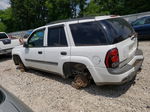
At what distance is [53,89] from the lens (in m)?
4.36

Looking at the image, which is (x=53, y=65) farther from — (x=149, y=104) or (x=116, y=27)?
(x=149, y=104)

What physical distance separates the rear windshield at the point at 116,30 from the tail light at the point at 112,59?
0.72 feet

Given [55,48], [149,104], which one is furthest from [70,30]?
[149,104]

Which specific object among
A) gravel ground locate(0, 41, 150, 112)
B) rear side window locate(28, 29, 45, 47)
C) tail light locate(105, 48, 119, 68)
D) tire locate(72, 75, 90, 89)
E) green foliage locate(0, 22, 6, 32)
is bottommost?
green foliage locate(0, 22, 6, 32)

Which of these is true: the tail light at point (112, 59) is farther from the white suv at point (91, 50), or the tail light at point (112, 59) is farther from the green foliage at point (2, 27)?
the green foliage at point (2, 27)

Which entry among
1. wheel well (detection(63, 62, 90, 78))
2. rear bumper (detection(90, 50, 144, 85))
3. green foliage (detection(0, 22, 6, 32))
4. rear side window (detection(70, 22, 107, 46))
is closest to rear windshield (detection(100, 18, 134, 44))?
rear side window (detection(70, 22, 107, 46))

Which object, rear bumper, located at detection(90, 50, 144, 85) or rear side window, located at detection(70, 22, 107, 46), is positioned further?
rear side window, located at detection(70, 22, 107, 46)

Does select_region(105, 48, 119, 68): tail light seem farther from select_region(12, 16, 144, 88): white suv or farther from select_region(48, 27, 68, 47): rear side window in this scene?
select_region(48, 27, 68, 47): rear side window

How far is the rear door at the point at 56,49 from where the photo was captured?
13.4ft

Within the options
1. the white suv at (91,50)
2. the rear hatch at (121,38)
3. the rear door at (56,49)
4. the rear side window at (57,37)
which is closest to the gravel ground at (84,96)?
the white suv at (91,50)

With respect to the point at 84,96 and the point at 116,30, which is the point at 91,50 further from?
the point at 84,96

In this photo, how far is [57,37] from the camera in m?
4.36

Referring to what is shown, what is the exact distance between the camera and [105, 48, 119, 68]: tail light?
127 inches

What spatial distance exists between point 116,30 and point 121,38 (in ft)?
0.70
